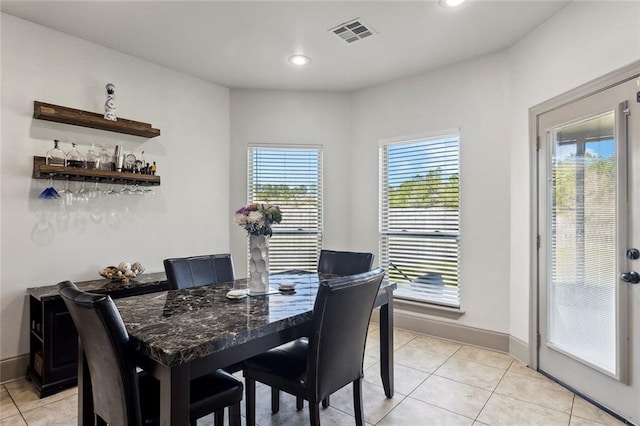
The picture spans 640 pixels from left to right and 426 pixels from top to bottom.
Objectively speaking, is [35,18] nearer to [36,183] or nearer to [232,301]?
[36,183]

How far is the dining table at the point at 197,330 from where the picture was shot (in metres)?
1.34

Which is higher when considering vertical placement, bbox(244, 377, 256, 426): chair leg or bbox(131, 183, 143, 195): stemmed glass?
bbox(131, 183, 143, 195): stemmed glass

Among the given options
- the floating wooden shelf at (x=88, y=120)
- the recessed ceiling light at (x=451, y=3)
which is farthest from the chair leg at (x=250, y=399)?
the recessed ceiling light at (x=451, y=3)

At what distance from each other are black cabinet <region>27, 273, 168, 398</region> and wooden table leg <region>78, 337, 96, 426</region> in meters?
1.17

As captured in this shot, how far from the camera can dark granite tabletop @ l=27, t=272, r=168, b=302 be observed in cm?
274

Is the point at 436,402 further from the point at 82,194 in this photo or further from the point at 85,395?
the point at 82,194

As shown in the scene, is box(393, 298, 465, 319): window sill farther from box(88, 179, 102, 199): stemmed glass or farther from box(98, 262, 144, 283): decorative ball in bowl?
box(88, 179, 102, 199): stemmed glass

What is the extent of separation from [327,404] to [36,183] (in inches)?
115

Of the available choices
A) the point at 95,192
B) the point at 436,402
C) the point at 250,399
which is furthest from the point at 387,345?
the point at 95,192

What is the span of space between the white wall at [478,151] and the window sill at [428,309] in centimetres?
9

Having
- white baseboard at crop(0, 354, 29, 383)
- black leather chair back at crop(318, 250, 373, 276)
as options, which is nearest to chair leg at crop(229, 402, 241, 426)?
black leather chair back at crop(318, 250, 373, 276)

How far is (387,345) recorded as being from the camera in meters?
2.54

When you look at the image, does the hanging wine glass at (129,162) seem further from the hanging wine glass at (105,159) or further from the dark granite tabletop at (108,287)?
the dark granite tabletop at (108,287)

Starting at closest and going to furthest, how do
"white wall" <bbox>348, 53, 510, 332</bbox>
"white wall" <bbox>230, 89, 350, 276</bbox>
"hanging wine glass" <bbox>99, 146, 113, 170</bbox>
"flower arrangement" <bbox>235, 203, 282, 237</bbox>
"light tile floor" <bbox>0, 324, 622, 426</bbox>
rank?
"flower arrangement" <bbox>235, 203, 282, 237</bbox> < "light tile floor" <bbox>0, 324, 622, 426</bbox> < "hanging wine glass" <bbox>99, 146, 113, 170</bbox> < "white wall" <bbox>348, 53, 510, 332</bbox> < "white wall" <bbox>230, 89, 350, 276</bbox>
